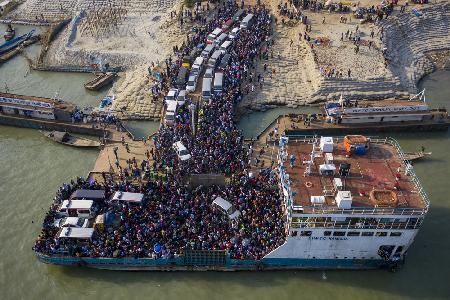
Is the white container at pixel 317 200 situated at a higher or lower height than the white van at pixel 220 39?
lower

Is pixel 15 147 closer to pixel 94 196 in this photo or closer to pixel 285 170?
pixel 94 196

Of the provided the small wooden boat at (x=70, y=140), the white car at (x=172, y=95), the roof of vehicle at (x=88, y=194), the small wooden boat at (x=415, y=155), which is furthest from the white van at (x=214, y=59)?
the small wooden boat at (x=415, y=155)

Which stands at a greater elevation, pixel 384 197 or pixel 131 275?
pixel 384 197

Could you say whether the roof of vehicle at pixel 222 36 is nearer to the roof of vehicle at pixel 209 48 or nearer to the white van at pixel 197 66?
the roof of vehicle at pixel 209 48

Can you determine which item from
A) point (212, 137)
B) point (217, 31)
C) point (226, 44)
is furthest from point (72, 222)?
point (217, 31)

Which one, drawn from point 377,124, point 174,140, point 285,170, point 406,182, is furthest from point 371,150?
point 174,140
